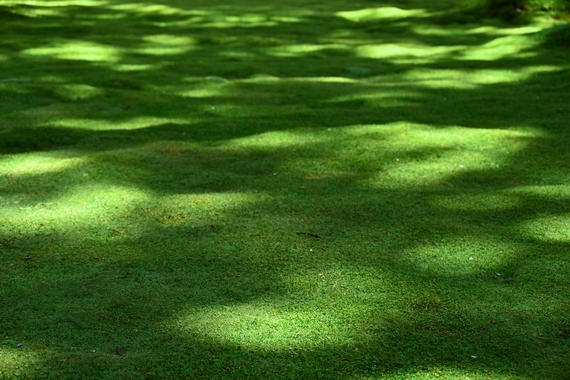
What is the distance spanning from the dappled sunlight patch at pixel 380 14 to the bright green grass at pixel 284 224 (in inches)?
340

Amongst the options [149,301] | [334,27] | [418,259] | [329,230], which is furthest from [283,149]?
[334,27]

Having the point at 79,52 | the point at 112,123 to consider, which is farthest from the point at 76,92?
the point at 79,52

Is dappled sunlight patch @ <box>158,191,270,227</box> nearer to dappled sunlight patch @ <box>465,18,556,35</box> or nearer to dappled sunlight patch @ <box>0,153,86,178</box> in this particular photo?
dappled sunlight patch @ <box>0,153,86,178</box>

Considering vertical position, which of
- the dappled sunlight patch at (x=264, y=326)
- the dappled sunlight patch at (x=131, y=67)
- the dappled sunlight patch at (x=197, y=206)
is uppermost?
the dappled sunlight patch at (x=131, y=67)

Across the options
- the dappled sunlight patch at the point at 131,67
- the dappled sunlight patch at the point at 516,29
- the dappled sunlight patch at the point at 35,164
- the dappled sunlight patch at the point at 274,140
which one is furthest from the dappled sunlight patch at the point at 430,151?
the dappled sunlight patch at the point at 516,29

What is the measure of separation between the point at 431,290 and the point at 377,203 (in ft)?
5.23

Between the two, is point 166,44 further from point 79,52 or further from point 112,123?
point 112,123

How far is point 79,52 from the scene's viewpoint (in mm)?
14109

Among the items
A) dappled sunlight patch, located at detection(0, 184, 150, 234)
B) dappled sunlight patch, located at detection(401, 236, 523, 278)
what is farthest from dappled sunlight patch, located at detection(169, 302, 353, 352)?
dappled sunlight patch, located at detection(0, 184, 150, 234)

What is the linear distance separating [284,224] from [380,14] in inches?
667

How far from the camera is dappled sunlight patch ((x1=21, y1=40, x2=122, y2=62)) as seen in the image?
1355cm

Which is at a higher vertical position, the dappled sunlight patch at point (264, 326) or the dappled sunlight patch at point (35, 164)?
the dappled sunlight patch at point (35, 164)

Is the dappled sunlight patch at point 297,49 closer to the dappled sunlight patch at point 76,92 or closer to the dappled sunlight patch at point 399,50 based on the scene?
the dappled sunlight patch at point 399,50

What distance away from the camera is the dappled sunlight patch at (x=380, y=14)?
2013 cm
